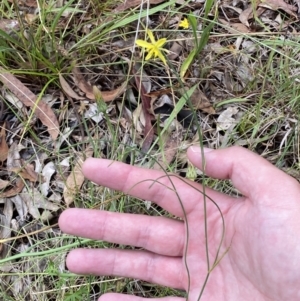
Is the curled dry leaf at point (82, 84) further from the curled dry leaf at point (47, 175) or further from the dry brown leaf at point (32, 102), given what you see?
the curled dry leaf at point (47, 175)

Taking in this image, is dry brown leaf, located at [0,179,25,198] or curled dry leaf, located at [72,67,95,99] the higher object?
curled dry leaf, located at [72,67,95,99]

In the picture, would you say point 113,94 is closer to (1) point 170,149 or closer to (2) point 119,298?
(1) point 170,149

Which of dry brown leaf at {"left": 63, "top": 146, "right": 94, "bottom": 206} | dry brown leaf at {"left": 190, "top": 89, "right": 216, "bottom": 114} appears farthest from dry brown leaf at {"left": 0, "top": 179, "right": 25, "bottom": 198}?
dry brown leaf at {"left": 190, "top": 89, "right": 216, "bottom": 114}

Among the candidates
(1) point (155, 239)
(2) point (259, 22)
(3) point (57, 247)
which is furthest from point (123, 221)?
(2) point (259, 22)

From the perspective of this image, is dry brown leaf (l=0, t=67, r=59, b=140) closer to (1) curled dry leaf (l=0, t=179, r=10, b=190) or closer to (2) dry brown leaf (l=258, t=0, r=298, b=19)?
(1) curled dry leaf (l=0, t=179, r=10, b=190)

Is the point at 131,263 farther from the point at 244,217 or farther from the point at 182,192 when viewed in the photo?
the point at 244,217
